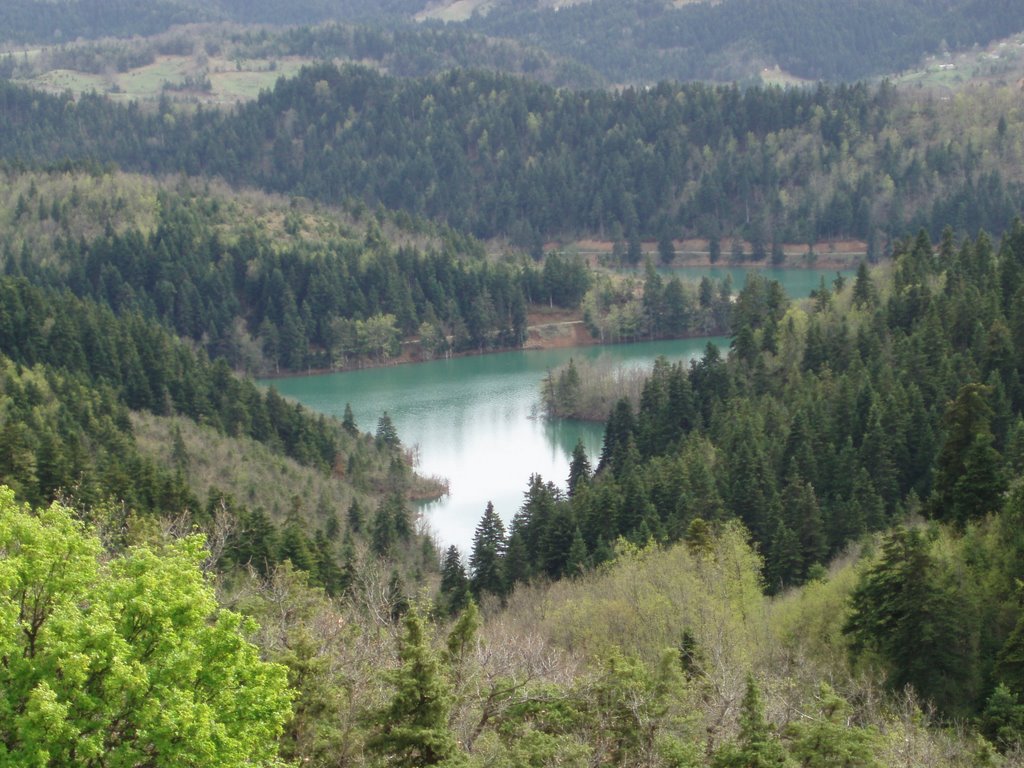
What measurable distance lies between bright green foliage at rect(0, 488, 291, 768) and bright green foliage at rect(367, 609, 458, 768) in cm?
299

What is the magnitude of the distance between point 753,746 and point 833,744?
60.8 inches

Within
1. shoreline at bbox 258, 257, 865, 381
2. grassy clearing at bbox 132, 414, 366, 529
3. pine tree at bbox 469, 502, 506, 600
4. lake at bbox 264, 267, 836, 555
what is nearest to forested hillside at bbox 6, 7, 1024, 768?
pine tree at bbox 469, 502, 506, 600

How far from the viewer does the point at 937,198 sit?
196 m

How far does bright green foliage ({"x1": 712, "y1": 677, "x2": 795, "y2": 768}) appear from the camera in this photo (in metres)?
24.6

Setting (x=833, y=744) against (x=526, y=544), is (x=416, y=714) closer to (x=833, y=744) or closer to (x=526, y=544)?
(x=833, y=744)

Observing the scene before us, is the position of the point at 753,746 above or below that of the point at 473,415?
above

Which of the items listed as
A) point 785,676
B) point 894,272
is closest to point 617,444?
point 894,272

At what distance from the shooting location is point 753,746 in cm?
2486

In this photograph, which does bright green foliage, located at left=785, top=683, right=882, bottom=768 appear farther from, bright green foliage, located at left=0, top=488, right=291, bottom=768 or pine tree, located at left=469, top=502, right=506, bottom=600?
pine tree, located at left=469, top=502, right=506, bottom=600

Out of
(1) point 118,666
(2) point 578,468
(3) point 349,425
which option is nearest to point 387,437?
(3) point 349,425

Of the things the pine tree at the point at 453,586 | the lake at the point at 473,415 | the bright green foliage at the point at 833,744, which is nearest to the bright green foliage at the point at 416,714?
the bright green foliage at the point at 833,744

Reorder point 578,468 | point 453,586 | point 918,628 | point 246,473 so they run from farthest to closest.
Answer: point 578,468
point 246,473
point 453,586
point 918,628

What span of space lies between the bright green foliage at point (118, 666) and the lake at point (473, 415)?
53.0 meters

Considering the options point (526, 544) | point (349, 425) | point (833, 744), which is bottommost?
point (349, 425)
